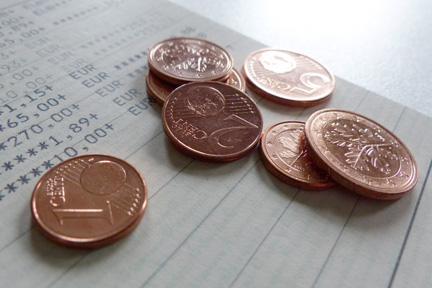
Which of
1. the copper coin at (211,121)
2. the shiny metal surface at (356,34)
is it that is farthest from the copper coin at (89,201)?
the shiny metal surface at (356,34)

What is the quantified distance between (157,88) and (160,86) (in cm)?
1

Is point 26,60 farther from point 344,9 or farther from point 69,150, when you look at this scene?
point 344,9

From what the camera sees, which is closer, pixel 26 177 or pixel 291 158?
pixel 26 177

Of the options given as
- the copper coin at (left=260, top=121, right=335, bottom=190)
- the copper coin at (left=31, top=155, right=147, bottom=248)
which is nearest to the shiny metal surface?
the copper coin at (left=260, top=121, right=335, bottom=190)

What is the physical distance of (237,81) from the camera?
1.25 m

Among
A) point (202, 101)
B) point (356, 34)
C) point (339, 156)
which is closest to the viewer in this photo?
point (339, 156)

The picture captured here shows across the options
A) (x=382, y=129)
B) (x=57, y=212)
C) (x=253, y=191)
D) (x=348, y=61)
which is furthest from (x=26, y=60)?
(x=348, y=61)

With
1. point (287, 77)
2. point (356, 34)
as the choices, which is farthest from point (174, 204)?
point (356, 34)

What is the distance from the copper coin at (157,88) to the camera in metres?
1.13

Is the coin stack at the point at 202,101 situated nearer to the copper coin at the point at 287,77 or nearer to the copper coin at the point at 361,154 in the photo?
the copper coin at the point at 287,77

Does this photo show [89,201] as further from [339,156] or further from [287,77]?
[287,77]

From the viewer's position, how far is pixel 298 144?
1.04 m

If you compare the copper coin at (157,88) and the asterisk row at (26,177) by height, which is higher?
the copper coin at (157,88)

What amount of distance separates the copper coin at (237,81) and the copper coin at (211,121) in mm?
96
